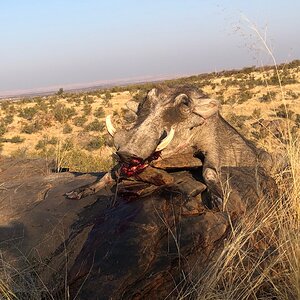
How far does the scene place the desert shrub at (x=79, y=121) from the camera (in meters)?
21.2

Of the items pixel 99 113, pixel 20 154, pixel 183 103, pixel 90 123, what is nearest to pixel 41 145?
pixel 20 154

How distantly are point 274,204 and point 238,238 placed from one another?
1096mm

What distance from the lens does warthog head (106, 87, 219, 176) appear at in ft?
14.6

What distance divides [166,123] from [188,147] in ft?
1.40

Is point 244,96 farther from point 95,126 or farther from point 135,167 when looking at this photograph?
point 135,167

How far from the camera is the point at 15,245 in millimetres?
4227

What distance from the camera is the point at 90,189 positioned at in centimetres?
495

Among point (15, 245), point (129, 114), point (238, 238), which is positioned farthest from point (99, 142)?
point (238, 238)

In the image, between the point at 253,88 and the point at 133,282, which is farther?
the point at 253,88

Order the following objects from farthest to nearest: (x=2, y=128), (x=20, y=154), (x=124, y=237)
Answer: (x=2, y=128) → (x=20, y=154) → (x=124, y=237)

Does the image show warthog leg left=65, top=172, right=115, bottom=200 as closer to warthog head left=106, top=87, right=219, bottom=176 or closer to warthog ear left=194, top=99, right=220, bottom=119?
warthog head left=106, top=87, right=219, bottom=176

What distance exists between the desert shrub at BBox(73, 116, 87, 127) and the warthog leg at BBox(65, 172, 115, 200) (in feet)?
53.5

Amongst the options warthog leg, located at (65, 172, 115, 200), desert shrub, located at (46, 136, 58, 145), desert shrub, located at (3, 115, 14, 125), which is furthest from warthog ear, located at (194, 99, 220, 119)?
desert shrub, located at (3, 115, 14, 125)

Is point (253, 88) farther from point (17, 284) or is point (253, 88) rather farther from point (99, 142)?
point (17, 284)
